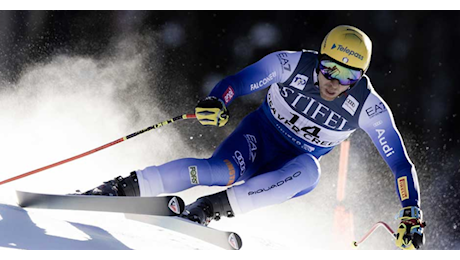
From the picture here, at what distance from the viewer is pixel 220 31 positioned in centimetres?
576

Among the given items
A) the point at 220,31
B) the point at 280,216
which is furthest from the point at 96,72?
the point at 280,216

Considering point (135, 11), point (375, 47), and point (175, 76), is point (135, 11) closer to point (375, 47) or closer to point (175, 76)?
point (175, 76)

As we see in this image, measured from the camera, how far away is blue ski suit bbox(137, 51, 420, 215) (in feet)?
9.59

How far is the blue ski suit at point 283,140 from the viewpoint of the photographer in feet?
9.59

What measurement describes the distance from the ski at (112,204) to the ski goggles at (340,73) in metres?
1.10

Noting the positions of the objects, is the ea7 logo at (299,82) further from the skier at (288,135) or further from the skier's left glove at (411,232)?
the skier's left glove at (411,232)

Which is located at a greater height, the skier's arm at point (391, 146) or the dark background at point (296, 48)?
the dark background at point (296, 48)

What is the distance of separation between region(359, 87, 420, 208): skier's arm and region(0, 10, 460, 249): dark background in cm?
269

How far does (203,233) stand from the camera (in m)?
2.78

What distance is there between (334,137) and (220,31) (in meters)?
2.75

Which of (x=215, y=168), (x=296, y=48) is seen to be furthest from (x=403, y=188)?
(x=296, y=48)

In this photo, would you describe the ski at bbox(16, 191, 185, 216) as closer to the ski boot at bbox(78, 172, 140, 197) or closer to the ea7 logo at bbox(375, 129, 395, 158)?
the ski boot at bbox(78, 172, 140, 197)

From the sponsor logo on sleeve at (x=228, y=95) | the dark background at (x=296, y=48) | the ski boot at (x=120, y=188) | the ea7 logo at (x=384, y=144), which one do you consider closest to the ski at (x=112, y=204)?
the ski boot at (x=120, y=188)

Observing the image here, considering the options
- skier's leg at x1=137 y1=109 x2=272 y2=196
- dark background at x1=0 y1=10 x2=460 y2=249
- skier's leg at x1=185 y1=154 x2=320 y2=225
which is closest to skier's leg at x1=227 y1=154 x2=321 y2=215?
skier's leg at x1=185 y1=154 x2=320 y2=225
